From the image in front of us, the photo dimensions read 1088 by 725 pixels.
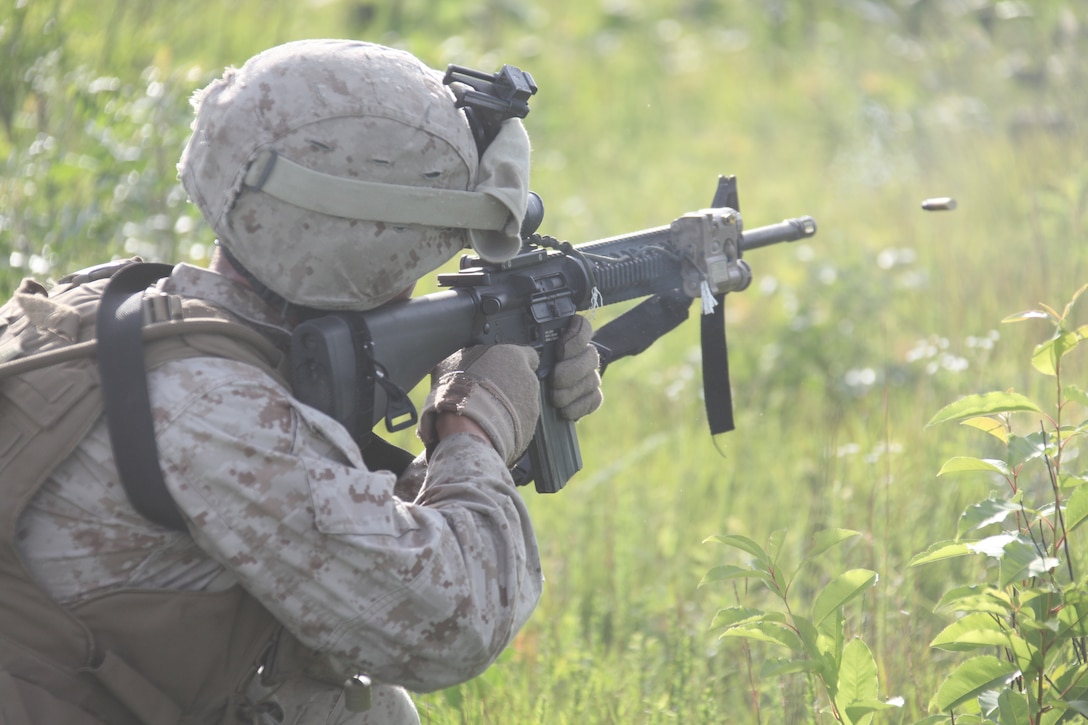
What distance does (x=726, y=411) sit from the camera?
299 centimetres

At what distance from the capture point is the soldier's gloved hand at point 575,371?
7.41 ft

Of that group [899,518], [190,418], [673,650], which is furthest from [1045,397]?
[190,418]

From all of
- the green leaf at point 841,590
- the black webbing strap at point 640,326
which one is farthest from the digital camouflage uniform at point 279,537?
the black webbing strap at point 640,326

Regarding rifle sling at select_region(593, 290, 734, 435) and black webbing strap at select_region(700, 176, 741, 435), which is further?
black webbing strap at select_region(700, 176, 741, 435)

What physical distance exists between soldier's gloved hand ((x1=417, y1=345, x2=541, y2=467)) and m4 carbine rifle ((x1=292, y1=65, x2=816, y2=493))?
0.04 metres

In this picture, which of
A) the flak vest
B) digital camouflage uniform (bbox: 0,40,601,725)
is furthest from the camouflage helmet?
the flak vest

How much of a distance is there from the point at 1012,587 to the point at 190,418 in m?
1.28

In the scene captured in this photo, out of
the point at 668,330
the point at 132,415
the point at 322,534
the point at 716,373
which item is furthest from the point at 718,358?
the point at 132,415

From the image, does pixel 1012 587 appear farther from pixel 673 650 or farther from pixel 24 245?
pixel 24 245

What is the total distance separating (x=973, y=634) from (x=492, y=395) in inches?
34.0

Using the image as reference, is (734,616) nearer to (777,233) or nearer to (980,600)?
(980,600)

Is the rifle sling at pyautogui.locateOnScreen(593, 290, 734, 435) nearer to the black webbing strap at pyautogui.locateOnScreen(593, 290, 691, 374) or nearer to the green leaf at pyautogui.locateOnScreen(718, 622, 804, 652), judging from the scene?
the black webbing strap at pyautogui.locateOnScreen(593, 290, 691, 374)

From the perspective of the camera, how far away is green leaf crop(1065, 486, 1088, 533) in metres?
1.72

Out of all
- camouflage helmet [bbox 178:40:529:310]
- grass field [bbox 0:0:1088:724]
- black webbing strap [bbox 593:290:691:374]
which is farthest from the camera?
grass field [bbox 0:0:1088:724]
